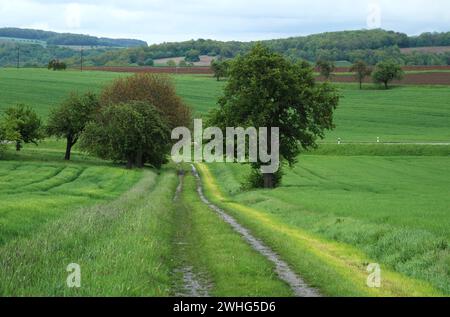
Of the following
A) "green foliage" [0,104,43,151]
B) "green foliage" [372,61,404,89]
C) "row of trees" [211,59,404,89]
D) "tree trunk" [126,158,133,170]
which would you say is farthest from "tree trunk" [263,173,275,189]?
"green foliage" [372,61,404,89]

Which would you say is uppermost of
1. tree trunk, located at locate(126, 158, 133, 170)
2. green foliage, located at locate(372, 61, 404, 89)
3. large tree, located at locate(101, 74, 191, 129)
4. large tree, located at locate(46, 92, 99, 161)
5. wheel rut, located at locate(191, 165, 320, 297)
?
green foliage, located at locate(372, 61, 404, 89)

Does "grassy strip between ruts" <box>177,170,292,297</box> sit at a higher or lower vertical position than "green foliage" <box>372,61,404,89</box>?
lower

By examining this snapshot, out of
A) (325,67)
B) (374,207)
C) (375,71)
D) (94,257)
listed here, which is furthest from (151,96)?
(375,71)

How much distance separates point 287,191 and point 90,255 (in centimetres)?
3092

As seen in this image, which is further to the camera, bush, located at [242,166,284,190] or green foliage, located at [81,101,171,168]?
green foliage, located at [81,101,171,168]

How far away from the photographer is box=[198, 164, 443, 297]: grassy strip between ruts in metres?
16.8

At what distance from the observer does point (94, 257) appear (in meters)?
19.2

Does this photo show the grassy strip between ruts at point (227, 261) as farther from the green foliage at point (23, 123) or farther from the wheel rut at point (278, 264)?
the green foliage at point (23, 123)

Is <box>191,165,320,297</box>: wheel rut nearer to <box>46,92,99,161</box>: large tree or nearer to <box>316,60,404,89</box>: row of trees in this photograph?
<box>46,92,99,161</box>: large tree

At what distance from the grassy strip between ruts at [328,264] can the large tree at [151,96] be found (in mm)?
56333

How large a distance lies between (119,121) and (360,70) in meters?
117

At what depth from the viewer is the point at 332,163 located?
81562 mm

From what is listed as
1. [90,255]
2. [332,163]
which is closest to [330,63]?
[332,163]

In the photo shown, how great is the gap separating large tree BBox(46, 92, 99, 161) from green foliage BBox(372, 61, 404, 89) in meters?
107
